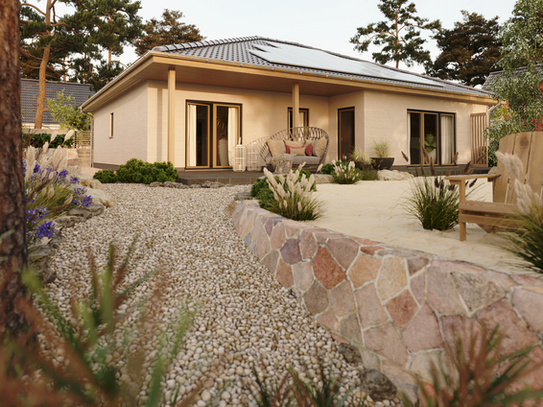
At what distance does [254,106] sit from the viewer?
1094 centimetres

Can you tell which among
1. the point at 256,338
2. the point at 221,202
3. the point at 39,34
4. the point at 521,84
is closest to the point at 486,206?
the point at 256,338

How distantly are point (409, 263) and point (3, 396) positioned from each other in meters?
1.96

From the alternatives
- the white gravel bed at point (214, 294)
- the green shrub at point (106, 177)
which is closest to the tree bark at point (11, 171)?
the white gravel bed at point (214, 294)

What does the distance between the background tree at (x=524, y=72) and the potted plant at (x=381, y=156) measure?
3.32 metres

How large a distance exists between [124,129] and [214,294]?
10082mm

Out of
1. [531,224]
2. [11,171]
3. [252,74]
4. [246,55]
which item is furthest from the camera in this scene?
[246,55]

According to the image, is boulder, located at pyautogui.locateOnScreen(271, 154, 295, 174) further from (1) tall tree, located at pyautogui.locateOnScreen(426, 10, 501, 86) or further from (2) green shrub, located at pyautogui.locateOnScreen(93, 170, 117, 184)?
(1) tall tree, located at pyautogui.locateOnScreen(426, 10, 501, 86)

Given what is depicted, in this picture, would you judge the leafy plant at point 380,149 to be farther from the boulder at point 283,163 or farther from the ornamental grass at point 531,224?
the ornamental grass at point 531,224

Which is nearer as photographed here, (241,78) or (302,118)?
(241,78)

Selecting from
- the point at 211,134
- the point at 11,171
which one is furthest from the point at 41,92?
the point at 11,171

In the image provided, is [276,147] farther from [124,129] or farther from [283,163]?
[124,129]

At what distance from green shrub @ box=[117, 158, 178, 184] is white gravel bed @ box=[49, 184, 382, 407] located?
2815 millimetres

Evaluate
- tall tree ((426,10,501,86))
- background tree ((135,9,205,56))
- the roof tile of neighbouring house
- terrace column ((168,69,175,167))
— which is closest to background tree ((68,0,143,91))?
background tree ((135,9,205,56))

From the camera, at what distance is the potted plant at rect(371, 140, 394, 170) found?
1010cm
